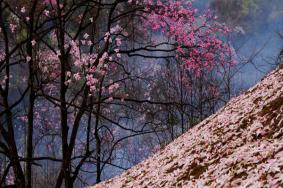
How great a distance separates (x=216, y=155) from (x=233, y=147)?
428 millimetres

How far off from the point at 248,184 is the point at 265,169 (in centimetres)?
32

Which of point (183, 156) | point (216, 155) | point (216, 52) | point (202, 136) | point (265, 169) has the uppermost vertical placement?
point (216, 52)

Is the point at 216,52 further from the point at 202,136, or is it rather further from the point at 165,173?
the point at 165,173

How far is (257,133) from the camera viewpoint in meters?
8.46

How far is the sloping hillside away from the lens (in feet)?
21.5

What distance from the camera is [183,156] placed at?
1081 cm

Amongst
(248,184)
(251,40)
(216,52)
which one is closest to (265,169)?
(248,184)

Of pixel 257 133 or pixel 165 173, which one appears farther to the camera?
pixel 165 173

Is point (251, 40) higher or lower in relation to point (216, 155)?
higher

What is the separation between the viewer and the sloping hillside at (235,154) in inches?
259

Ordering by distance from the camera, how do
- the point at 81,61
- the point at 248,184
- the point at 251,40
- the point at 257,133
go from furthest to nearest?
1. the point at 251,40
2. the point at 81,61
3. the point at 257,133
4. the point at 248,184

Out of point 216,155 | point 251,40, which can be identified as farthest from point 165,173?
point 251,40

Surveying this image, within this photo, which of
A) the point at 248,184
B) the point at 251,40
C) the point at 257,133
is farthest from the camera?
the point at 251,40

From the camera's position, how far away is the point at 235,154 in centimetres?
792
